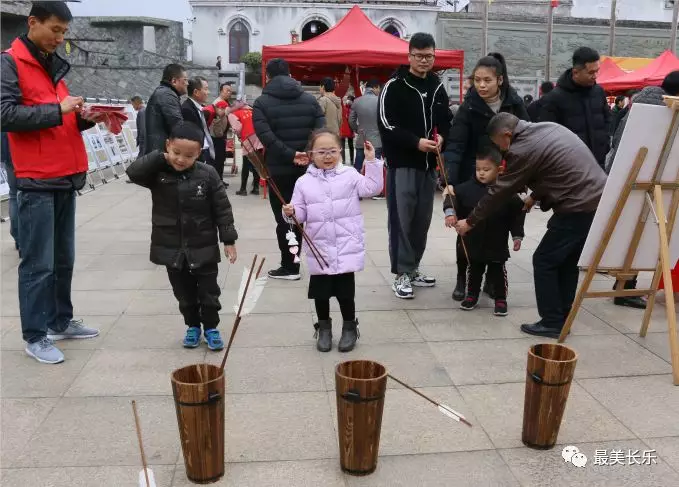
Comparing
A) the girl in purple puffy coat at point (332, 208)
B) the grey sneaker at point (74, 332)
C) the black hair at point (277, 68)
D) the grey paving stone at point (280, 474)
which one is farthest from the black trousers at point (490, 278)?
the grey sneaker at point (74, 332)

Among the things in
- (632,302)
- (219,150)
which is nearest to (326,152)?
(632,302)

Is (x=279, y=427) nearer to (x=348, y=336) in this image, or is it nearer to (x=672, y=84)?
(x=348, y=336)

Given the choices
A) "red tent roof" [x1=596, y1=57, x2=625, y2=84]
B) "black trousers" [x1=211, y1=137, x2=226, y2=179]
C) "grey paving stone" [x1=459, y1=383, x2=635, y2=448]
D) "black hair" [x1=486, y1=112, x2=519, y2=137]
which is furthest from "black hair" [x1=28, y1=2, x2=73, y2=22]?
"red tent roof" [x1=596, y1=57, x2=625, y2=84]

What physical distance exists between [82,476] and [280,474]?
0.81 metres

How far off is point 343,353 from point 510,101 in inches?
89.9

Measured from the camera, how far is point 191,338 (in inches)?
164

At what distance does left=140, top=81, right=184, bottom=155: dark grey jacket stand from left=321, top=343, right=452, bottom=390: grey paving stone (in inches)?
116

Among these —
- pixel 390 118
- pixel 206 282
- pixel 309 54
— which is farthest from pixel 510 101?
pixel 309 54

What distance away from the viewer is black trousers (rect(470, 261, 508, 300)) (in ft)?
16.1

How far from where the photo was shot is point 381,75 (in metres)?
12.9

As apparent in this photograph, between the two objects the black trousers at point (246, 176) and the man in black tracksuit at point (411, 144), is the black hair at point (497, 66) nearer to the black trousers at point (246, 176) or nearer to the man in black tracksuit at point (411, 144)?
the man in black tracksuit at point (411, 144)

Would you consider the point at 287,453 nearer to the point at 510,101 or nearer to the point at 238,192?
the point at 510,101

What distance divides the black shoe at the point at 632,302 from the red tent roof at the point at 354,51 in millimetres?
6542

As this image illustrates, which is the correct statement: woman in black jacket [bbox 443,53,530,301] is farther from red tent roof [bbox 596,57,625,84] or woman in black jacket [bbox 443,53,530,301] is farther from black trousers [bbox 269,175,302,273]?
red tent roof [bbox 596,57,625,84]
